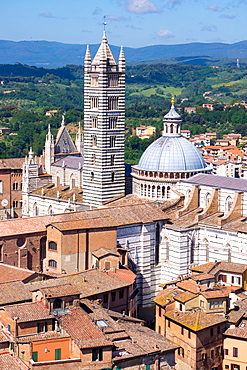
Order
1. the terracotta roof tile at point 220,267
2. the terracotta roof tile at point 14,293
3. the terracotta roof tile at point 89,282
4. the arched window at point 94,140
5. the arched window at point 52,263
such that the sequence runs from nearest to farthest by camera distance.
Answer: the terracotta roof tile at point 14,293
the terracotta roof tile at point 89,282
the terracotta roof tile at point 220,267
the arched window at point 52,263
the arched window at point 94,140

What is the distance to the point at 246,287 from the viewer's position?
40.5 metres

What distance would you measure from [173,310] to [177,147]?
14303 mm

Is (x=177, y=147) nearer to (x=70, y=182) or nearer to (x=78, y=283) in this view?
(x=70, y=182)

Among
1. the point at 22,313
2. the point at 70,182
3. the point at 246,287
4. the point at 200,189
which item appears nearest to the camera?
the point at 22,313

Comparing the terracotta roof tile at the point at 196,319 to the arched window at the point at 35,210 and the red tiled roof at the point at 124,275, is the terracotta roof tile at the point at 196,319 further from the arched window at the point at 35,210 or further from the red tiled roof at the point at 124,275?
the arched window at the point at 35,210

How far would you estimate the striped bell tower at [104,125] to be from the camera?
49188 millimetres

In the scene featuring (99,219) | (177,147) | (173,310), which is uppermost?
(177,147)

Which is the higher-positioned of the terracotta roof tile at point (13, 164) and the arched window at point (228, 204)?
the terracotta roof tile at point (13, 164)

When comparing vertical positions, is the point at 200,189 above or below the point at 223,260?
above

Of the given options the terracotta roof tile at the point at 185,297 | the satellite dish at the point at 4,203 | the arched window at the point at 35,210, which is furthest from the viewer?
the satellite dish at the point at 4,203

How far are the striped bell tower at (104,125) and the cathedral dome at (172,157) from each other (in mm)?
1754

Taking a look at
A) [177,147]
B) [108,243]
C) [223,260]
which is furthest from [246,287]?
[177,147]

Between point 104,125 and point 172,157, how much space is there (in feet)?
14.0

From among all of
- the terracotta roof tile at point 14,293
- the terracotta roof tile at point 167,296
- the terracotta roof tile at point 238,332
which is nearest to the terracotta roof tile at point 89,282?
the terracotta roof tile at point 14,293
